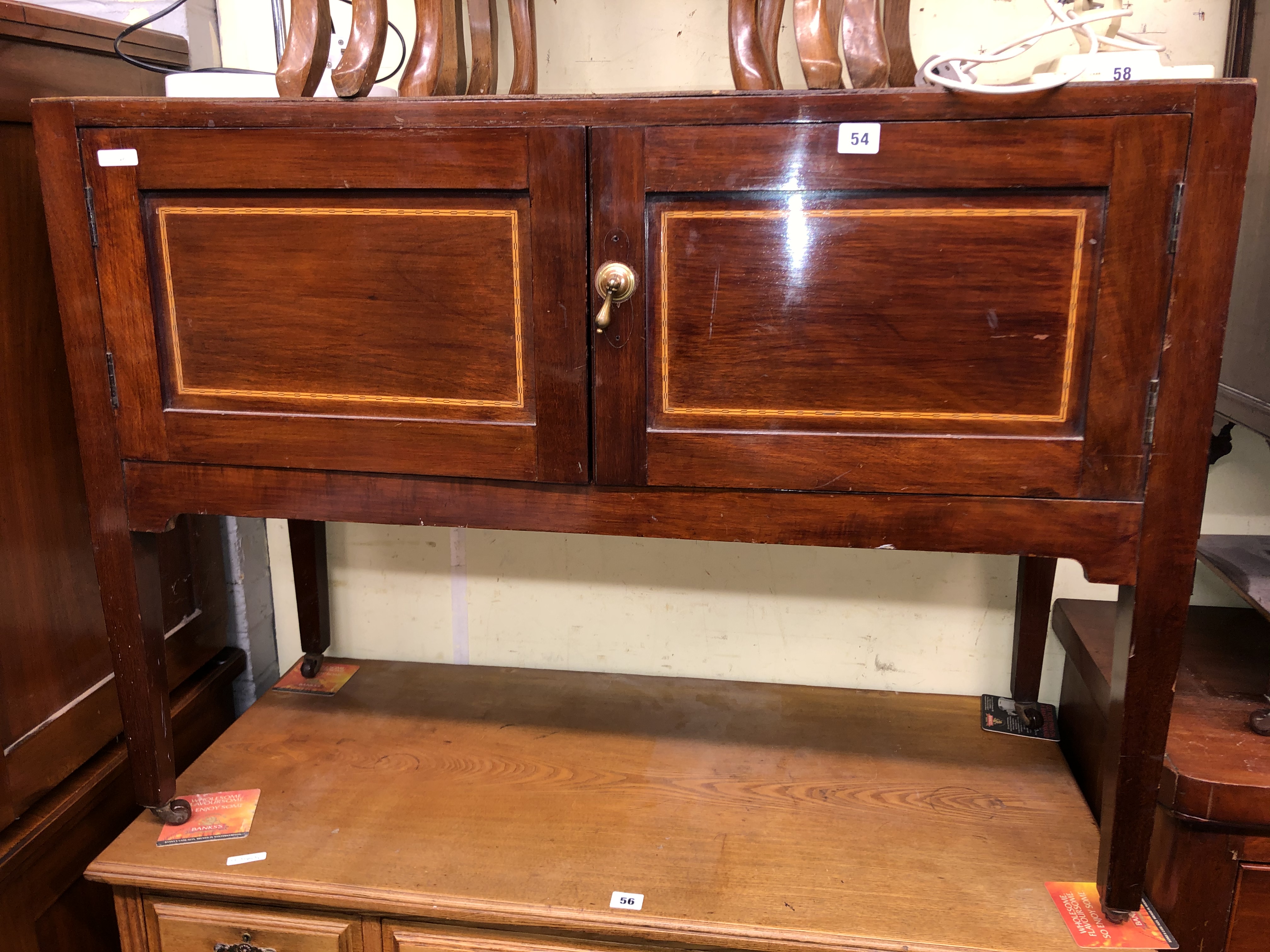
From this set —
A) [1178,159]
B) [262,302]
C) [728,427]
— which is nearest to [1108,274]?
[1178,159]

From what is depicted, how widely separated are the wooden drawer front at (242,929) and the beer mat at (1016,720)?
95cm

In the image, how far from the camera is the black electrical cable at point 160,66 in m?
1.18

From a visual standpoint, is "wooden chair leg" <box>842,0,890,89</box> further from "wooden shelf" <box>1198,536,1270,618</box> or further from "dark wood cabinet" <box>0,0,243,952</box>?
"dark wood cabinet" <box>0,0,243,952</box>

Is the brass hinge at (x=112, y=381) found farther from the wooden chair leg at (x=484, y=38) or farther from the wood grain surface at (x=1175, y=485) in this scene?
the wood grain surface at (x=1175, y=485)

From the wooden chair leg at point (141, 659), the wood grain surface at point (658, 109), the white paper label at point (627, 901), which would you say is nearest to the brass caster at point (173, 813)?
the wooden chair leg at point (141, 659)

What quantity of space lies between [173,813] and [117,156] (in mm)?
800

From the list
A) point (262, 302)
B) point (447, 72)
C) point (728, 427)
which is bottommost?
point (728, 427)

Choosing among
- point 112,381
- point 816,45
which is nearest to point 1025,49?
point 816,45

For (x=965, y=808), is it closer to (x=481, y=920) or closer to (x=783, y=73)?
(x=481, y=920)

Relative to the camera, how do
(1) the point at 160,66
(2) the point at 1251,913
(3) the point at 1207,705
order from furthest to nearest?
(1) the point at 160,66, (3) the point at 1207,705, (2) the point at 1251,913

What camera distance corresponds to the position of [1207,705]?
117 cm

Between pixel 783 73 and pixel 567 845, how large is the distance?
3.59 feet

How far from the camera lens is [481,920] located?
1052 mm

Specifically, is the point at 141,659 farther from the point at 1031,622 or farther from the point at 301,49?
the point at 1031,622
